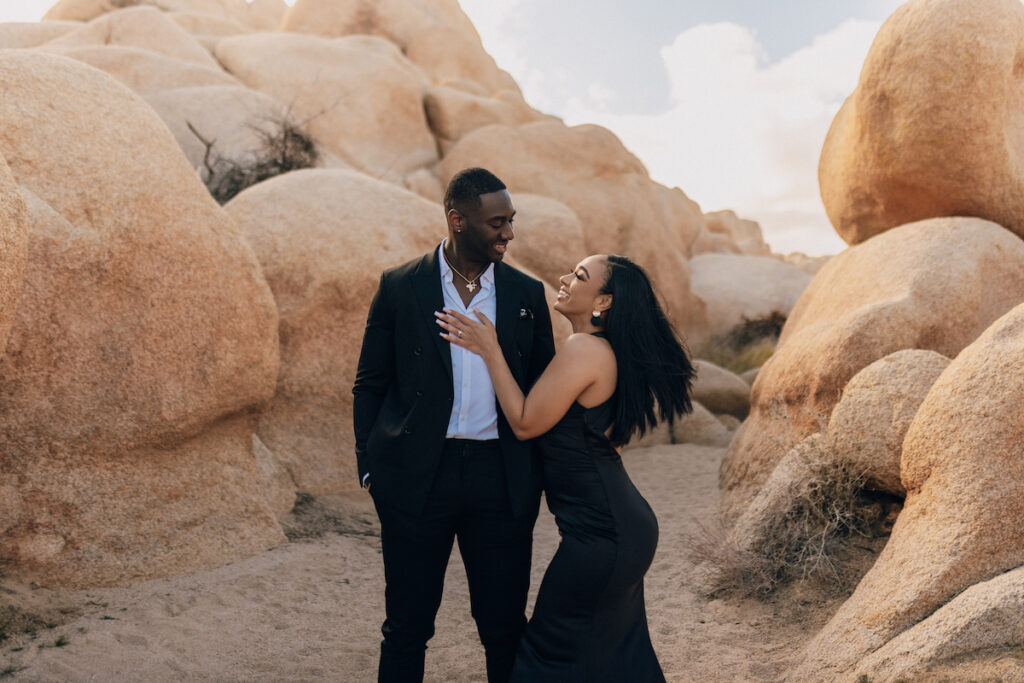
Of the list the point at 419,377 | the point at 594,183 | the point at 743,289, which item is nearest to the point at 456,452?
the point at 419,377

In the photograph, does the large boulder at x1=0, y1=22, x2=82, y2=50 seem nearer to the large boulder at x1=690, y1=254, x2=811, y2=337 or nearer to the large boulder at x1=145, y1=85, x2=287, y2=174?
the large boulder at x1=145, y1=85, x2=287, y2=174

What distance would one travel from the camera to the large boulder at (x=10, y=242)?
329cm

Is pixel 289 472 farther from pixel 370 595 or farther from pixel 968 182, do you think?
pixel 968 182

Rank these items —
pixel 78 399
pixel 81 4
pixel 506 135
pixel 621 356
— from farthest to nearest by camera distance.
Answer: pixel 81 4
pixel 506 135
pixel 78 399
pixel 621 356

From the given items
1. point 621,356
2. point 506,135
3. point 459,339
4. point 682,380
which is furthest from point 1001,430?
point 506,135

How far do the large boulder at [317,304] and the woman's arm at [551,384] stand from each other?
4218 mm

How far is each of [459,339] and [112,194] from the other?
3.19m

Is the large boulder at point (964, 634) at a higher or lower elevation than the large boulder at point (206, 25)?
lower

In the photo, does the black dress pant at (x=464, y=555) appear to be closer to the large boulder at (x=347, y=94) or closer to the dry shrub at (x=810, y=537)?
the dry shrub at (x=810, y=537)

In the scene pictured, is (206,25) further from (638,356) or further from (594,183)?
(638,356)

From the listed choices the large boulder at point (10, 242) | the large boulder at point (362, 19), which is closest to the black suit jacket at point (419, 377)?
the large boulder at point (10, 242)

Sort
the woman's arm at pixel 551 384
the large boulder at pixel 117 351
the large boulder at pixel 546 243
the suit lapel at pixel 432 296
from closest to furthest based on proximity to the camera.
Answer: the woman's arm at pixel 551 384 < the suit lapel at pixel 432 296 < the large boulder at pixel 117 351 < the large boulder at pixel 546 243

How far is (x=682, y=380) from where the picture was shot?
2854 millimetres

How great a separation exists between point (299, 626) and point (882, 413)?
11.7 feet
